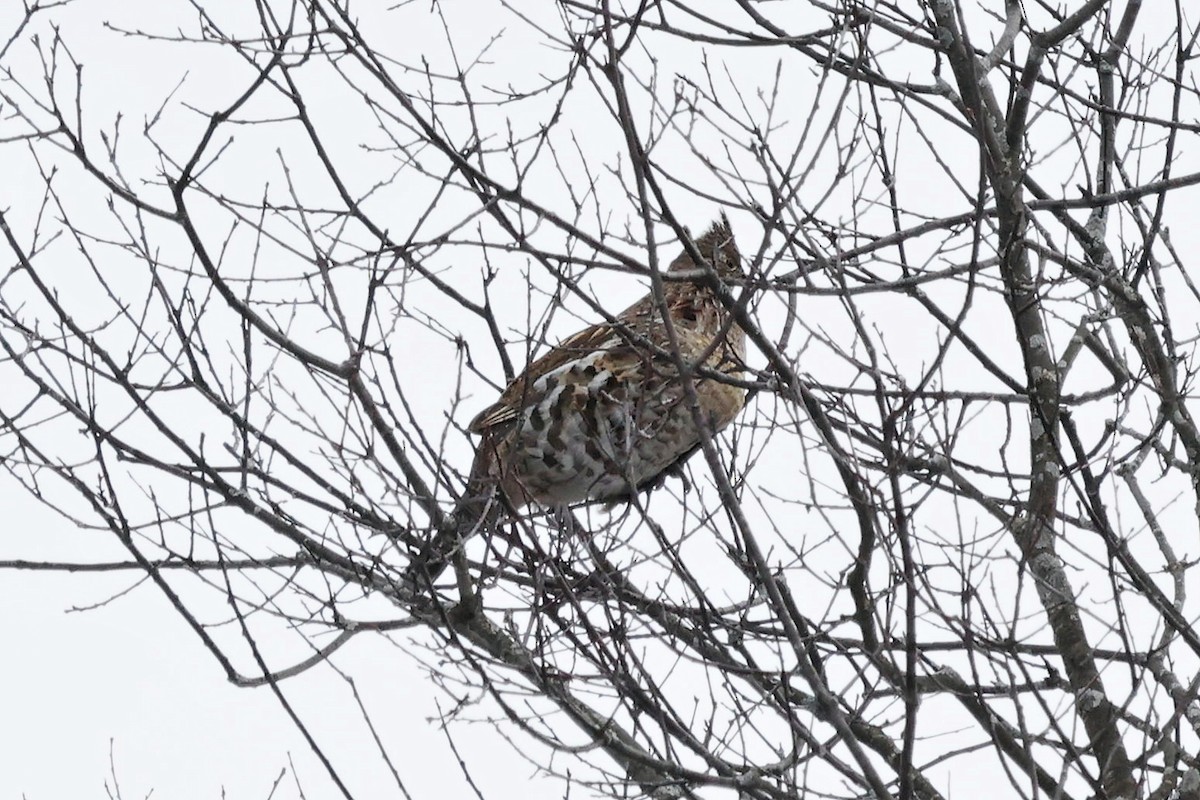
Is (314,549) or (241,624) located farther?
(314,549)

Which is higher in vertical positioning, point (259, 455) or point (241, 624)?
point (259, 455)

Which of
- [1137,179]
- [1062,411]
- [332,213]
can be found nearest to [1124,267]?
[1137,179]

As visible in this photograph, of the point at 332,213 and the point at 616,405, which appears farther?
the point at 616,405

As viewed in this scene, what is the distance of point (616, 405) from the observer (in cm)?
682

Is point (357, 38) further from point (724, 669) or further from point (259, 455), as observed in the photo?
point (724, 669)

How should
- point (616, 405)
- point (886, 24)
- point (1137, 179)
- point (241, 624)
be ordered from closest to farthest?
point (241, 624), point (886, 24), point (1137, 179), point (616, 405)

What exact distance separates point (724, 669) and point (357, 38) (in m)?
2.12

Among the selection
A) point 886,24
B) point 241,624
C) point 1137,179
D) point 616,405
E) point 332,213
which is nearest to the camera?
point 241,624

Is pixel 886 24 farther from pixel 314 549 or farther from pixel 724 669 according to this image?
pixel 314 549

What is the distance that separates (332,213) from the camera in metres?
4.96

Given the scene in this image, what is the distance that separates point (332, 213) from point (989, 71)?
2203 mm

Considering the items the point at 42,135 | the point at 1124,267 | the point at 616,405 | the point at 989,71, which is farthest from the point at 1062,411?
the point at 42,135

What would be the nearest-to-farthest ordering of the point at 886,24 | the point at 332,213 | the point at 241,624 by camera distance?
1. the point at 241,624
2. the point at 332,213
3. the point at 886,24

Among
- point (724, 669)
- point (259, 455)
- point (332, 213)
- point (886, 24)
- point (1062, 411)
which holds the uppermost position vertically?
Result: point (886, 24)
